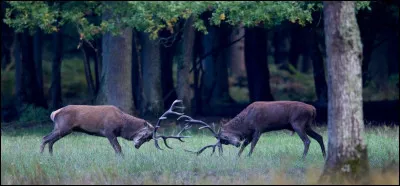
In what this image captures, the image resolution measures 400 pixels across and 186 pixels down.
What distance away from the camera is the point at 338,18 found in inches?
505

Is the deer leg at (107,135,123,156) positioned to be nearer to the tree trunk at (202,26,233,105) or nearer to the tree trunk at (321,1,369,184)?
the tree trunk at (321,1,369,184)

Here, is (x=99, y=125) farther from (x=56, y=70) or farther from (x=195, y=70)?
(x=56, y=70)

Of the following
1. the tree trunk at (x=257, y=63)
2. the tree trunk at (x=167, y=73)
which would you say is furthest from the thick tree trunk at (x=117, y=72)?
the tree trunk at (x=167, y=73)

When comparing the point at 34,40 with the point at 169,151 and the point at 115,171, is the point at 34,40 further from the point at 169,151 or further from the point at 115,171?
the point at 115,171

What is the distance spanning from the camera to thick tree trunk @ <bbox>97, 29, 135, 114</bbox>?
26.8m

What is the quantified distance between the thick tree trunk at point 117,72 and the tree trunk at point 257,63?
22.4 feet

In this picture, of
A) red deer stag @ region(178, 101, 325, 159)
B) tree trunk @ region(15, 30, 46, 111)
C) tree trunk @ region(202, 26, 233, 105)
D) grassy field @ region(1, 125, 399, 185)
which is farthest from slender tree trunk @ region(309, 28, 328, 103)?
red deer stag @ region(178, 101, 325, 159)

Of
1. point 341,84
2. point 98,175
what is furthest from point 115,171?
point 341,84

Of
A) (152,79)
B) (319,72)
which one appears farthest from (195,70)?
(319,72)

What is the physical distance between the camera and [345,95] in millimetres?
12781

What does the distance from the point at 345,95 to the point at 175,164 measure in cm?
423

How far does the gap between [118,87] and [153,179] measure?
13251 mm

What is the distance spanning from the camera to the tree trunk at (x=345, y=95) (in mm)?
12797

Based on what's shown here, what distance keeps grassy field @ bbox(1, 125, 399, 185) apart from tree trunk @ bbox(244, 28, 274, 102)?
1129cm
